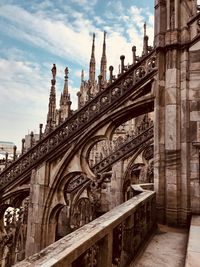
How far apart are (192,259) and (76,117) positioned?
4654 mm

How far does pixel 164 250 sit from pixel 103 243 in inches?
57.5

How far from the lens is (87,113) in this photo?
20.2 ft

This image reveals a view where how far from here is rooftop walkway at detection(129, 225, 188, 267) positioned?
103 inches

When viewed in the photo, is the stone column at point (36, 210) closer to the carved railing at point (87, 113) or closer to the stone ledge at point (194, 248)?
the carved railing at point (87, 113)

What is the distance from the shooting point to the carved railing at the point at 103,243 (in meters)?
1.31

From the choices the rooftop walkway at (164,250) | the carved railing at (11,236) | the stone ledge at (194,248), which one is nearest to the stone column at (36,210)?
the carved railing at (11,236)

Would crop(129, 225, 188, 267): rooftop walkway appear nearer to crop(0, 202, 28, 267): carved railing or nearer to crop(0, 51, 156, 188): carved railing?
crop(0, 51, 156, 188): carved railing

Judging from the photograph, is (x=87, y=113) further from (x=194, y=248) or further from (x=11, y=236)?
(x=11, y=236)

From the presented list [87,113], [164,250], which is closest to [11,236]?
[87,113]

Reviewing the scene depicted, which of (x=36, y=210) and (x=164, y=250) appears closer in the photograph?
(x=164, y=250)

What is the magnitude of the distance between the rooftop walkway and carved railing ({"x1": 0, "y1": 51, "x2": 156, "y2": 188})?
3271 mm

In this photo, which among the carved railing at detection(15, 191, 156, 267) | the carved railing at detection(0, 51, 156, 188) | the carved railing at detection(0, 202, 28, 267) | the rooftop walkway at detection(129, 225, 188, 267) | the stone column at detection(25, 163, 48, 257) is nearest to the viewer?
the carved railing at detection(15, 191, 156, 267)

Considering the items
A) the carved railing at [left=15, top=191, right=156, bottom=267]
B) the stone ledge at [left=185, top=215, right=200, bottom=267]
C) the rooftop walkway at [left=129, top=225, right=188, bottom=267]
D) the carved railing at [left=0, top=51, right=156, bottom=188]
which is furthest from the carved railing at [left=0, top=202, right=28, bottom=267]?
the stone ledge at [left=185, top=215, right=200, bottom=267]

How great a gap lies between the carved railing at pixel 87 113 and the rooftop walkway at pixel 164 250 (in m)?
3.27
